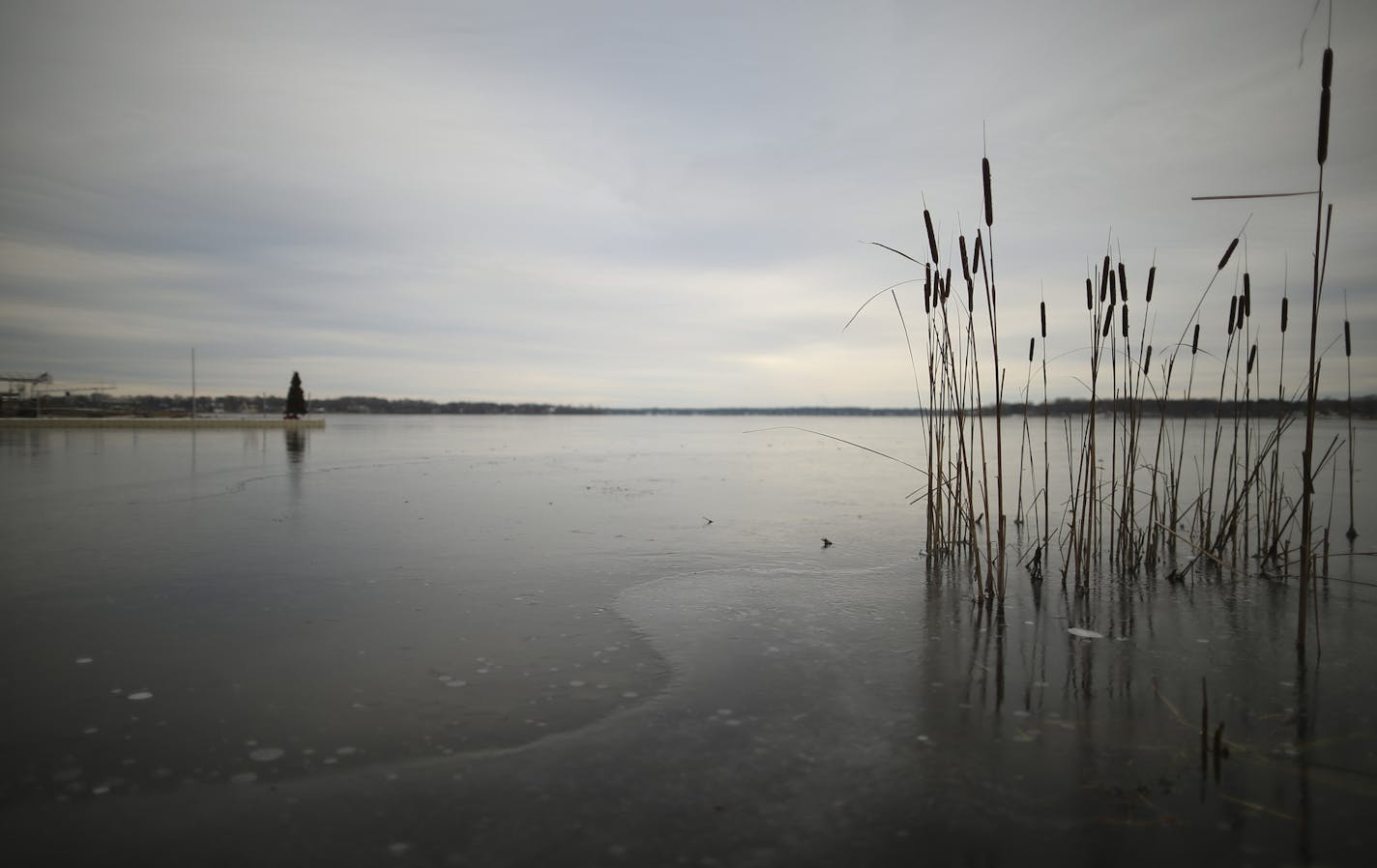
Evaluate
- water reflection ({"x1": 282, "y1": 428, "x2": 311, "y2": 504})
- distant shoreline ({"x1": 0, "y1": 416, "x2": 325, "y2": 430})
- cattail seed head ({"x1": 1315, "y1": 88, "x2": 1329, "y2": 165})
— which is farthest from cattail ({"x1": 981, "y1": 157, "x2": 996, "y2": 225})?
distant shoreline ({"x1": 0, "y1": 416, "x2": 325, "y2": 430})

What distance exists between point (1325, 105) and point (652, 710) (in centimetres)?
426

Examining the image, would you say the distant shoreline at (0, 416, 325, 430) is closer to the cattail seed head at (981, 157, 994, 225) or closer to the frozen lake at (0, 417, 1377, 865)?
the frozen lake at (0, 417, 1377, 865)

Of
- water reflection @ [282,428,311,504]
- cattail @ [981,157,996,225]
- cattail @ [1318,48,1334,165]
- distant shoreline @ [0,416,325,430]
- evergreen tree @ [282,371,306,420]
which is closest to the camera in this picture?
cattail @ [1318,48,1334,165]


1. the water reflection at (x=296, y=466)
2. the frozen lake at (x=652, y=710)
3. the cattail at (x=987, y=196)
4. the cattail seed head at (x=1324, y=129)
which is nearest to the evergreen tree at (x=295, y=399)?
the water reflection at (x=296, y=466)

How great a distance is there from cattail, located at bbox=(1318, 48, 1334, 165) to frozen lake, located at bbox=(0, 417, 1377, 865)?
102 inches

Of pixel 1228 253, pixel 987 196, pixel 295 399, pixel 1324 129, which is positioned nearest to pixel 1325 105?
pixel 1324 129

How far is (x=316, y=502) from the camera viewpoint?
9516 mm

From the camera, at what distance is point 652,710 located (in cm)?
309

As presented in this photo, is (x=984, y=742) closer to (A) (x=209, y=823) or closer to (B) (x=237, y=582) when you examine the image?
(A) (x=209, y=823)

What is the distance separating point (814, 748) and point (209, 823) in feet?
6.90

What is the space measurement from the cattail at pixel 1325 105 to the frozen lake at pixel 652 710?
102 inches

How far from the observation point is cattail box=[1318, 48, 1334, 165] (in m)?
3.20

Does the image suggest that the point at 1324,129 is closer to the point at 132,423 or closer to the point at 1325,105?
the point at 1325,105

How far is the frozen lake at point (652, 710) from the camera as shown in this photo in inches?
85.2
